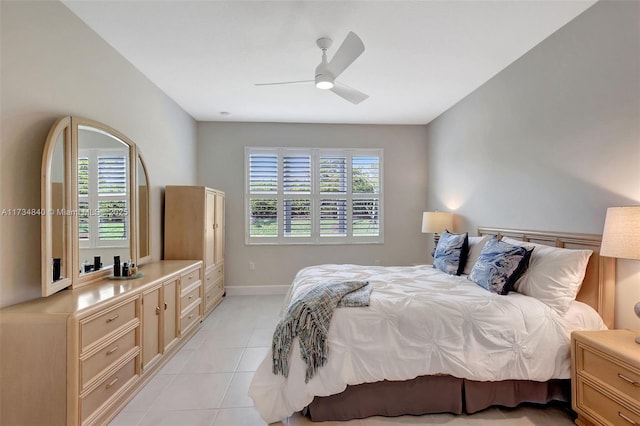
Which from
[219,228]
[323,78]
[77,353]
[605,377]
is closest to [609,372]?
[605,377]

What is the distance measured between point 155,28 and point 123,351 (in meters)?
2.51

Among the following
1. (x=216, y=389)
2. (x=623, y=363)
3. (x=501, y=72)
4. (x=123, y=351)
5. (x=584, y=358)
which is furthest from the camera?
(x=501, y=72)

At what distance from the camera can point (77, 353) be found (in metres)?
1.62

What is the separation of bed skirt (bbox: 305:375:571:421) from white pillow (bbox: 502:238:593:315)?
1.86 feet

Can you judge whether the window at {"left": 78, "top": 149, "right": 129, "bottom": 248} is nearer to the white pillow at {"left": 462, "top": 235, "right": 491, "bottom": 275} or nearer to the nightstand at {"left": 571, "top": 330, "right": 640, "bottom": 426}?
the white pillow at {"left": 462, "top": 235, "right": 491, "bottom": 275}

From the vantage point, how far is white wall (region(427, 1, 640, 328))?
1933 millimetres

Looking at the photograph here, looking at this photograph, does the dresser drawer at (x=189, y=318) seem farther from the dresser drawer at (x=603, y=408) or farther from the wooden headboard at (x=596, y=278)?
the wooden headboard at (x=596, y=278)

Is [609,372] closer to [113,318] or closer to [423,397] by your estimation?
[423,397]

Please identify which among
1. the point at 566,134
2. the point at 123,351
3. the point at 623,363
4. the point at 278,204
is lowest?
the point at 123,351

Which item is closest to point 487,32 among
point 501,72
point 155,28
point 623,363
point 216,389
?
point 501,72

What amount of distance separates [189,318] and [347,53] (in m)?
3.05

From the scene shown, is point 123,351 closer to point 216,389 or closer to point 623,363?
point 216,389

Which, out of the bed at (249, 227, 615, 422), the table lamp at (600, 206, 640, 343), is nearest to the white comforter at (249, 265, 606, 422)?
the bed at (249, 227, 615, 422)

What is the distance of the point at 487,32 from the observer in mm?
2445
